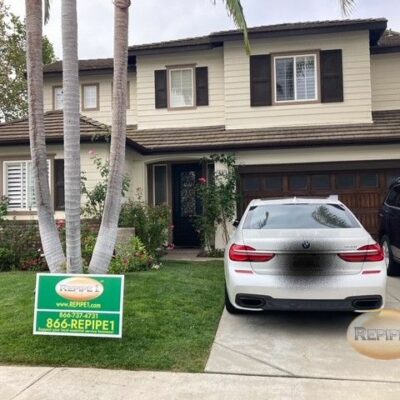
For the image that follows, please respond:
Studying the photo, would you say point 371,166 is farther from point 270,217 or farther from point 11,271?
point 11,271

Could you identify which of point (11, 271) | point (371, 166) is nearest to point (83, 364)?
point (11, 271)

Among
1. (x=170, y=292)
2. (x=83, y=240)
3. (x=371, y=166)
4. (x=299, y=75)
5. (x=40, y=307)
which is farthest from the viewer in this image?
(x=299, y=75)

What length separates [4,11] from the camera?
76.9ft

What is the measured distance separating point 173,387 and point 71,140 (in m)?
3.25

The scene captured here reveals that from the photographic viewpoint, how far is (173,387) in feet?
13.7

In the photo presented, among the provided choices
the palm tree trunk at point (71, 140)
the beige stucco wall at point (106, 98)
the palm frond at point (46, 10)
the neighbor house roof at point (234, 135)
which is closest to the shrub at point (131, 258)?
the neighbor house roof at point (234, 135)

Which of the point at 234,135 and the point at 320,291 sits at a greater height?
the point at 234,135

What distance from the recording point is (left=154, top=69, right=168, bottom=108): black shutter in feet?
46.8

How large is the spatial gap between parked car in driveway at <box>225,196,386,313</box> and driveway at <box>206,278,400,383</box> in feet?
1.38

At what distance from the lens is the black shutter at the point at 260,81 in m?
13.4

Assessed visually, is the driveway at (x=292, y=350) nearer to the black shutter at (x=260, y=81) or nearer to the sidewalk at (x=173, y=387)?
the sidewalk at (x=173, y=387)

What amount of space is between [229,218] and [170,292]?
554 cm

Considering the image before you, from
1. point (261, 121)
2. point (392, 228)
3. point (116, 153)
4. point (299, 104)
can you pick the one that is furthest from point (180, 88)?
point (116, 153)

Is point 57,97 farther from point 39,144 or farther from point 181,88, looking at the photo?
point 39,144
